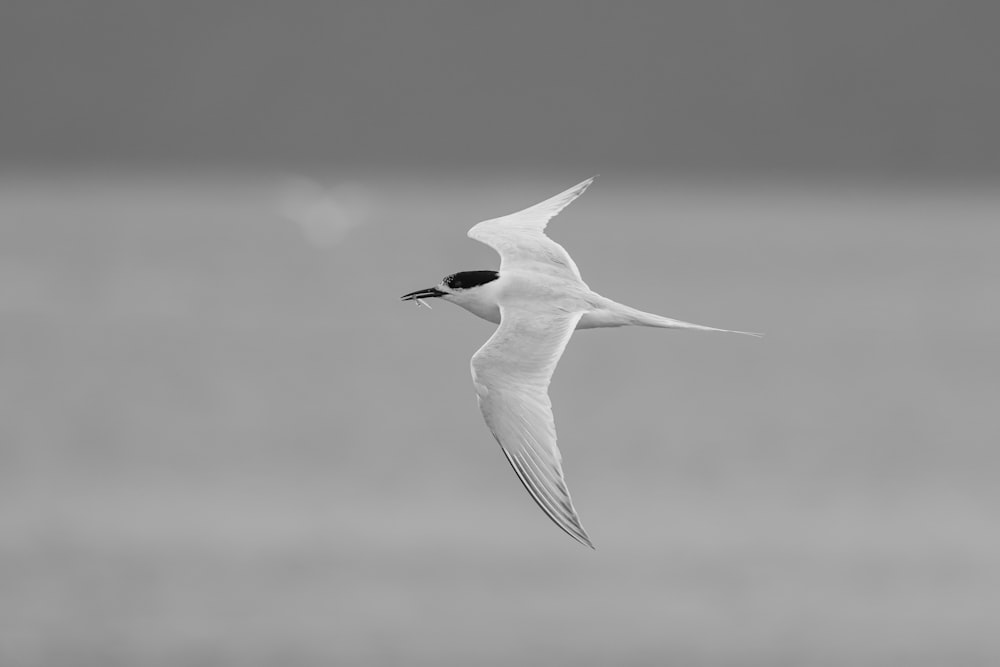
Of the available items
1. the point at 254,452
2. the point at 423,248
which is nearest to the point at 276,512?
the point at 254,452

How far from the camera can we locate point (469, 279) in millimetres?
10062

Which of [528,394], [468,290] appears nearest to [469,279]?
[468,290]

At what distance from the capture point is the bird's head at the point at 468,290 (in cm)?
1002

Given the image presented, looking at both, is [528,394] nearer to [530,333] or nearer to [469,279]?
[530,333]

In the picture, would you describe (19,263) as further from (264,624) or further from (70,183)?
(264,624)

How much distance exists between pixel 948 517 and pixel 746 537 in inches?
110

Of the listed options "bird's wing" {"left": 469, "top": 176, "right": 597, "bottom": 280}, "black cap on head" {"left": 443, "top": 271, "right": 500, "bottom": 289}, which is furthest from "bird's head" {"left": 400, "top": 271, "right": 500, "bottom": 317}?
"bird's wing" {"left": 469, "top": 176, "right": 597, "bottom": 280}

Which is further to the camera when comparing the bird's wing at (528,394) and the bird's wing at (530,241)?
the bird's wing at (530,241)

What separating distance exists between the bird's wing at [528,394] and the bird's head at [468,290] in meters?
0.30

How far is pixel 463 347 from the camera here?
37656 millimetres

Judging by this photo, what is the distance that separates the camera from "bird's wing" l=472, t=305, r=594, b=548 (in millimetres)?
8688

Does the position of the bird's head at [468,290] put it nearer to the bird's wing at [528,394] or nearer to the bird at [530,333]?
the bird at [530,333]

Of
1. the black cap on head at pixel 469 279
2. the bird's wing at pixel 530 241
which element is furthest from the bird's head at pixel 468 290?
the bird's wing at pixel 530 241

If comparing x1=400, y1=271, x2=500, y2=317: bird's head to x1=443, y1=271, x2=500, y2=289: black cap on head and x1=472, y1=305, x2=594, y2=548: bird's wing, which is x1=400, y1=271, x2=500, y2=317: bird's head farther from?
x1=472, y1=305, x2=594, y2=548: bird's wing
